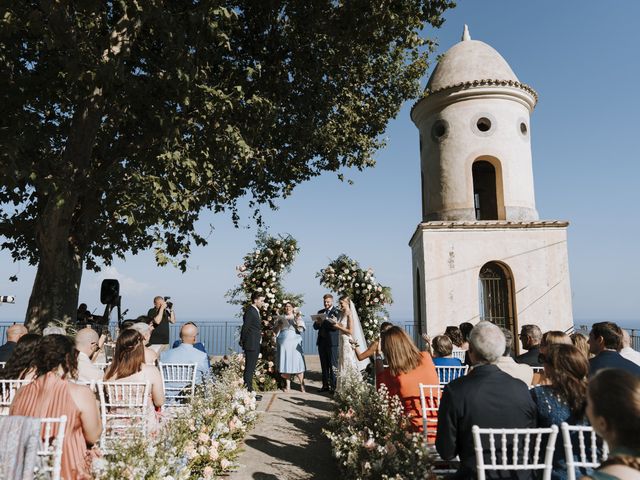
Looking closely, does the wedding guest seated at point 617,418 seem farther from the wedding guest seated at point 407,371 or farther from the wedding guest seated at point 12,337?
the wedding guest seated at point 12,337

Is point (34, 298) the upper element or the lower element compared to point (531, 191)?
lower

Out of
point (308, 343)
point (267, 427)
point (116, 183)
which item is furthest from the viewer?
point (308, 343)

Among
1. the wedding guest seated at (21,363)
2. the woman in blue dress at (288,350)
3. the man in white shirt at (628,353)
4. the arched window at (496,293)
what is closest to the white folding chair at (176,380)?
the wedding guest seated at (21,363)

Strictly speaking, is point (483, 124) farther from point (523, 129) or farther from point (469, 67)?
point (469, 67)

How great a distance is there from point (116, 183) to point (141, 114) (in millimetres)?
1567

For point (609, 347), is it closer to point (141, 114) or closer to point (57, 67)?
point (141, 114)

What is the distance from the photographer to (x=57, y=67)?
8617 mm

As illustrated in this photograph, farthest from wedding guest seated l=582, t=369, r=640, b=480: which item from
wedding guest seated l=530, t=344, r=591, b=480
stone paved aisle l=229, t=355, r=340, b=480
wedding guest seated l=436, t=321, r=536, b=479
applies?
stone paved aisle l=229, t=355, r=340, b=480

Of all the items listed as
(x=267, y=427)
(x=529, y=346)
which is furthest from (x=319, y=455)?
(x=529, y=346)

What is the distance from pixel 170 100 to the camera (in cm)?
855

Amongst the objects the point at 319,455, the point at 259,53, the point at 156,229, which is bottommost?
the point at 319,455

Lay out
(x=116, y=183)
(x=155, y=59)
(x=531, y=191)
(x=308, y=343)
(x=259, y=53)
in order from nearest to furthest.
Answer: (x=116, y=183)
(x=155, y=59)
(x=259, y=53)
(x=531, y=191)
(x=308, y=343)

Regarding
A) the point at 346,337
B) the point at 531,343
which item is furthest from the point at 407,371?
the point at 346,337

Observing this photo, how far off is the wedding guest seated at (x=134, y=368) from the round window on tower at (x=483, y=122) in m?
12.4
